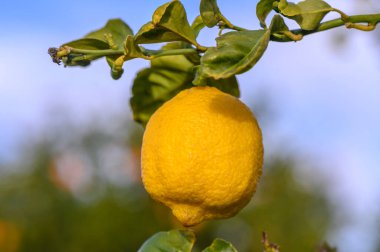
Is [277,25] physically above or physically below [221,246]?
above

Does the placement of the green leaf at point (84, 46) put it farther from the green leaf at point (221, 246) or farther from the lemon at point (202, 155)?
the green leaf at point (221, 246)

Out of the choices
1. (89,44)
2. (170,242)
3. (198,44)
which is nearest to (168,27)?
(198,44)

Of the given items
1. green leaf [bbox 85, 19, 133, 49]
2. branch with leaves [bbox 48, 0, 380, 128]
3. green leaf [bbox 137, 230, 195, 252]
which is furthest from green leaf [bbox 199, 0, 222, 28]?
green leaf [bbox 137, 230, 195, 252]

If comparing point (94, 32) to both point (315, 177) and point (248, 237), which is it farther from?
point (315, 177)

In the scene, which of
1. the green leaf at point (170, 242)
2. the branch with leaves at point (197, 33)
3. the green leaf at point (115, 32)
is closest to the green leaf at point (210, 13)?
the branch with leaves at point (197, 33)

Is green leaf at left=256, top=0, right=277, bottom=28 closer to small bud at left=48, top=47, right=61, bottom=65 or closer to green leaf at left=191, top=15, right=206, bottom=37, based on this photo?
green leaf at left=191, top=15, right=206, bottom=37

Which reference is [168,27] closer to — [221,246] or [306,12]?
[306,12]
